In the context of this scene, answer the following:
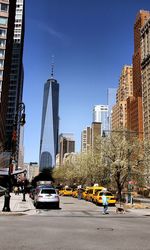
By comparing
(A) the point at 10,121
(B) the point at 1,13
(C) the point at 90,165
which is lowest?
(C) the point at 90,165

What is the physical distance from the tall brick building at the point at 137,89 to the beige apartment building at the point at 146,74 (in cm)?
763

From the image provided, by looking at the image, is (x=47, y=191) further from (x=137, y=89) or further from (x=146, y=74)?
(x=137, y=89)

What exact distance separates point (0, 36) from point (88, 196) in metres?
55.4

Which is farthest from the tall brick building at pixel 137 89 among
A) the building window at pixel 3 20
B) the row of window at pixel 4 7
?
the building window at pixel 3 20

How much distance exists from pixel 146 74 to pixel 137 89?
2477 cm

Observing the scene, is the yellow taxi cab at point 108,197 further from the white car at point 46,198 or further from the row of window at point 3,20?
the row of window at point 3,20

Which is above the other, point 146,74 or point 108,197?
point 146,74

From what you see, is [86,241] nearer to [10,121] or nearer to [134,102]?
[10,121]

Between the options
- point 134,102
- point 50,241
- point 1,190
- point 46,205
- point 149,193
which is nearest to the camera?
point 50,241

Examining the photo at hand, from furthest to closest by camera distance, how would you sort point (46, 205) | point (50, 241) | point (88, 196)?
point (88, 196), point (46, 205), point (50, 241)

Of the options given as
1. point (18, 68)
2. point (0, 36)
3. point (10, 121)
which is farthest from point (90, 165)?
point (18, 68)

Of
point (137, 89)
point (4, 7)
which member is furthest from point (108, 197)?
point (137, 89)

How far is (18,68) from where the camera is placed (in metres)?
150

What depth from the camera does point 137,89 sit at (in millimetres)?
178875
